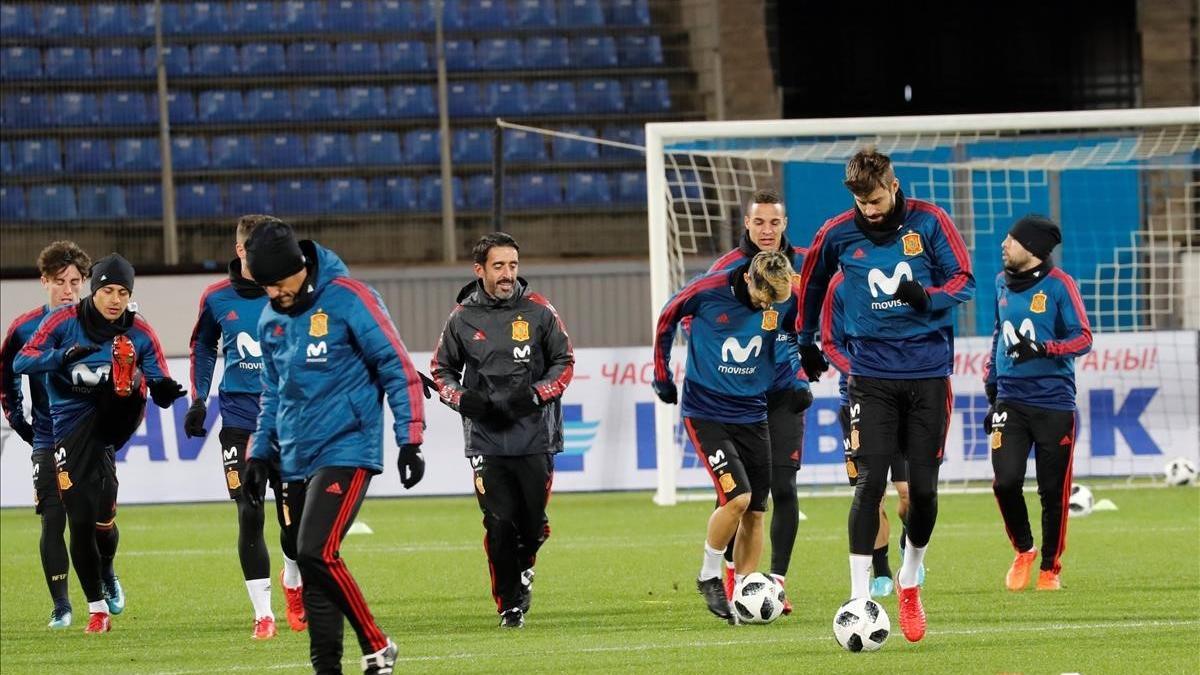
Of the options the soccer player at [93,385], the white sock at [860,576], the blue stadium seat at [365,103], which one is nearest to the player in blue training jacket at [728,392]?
the white sock at [860,576]

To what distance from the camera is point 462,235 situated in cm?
2512

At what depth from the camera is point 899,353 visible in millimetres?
7918

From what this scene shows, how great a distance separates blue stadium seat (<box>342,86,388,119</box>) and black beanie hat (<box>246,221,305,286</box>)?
65.1 ft

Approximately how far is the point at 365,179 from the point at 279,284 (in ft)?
63.2

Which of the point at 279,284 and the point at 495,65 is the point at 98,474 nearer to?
the point at 279,284

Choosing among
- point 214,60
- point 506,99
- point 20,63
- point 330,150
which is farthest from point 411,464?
point 20,63

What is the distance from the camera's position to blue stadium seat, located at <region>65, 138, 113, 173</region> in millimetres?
25422

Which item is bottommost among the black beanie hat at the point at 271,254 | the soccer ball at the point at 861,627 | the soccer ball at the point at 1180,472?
the soccer ball at the point at 1180,472

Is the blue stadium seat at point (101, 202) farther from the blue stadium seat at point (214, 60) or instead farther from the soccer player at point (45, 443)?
the soccer player at point (45, 443)

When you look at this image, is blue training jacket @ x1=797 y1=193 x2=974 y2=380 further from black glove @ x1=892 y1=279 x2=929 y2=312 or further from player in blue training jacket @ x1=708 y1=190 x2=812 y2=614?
player in blue training jacket @ x1=708 y1=190 x2=812 y2=614

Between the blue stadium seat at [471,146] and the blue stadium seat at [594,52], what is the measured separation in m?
1.82

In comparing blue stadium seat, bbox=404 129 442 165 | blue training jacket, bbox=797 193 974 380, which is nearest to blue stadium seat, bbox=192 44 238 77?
blue stadium seat, bbox=404 129 442 165

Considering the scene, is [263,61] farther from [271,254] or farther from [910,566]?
[271,254]

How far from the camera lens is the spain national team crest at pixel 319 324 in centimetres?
677
